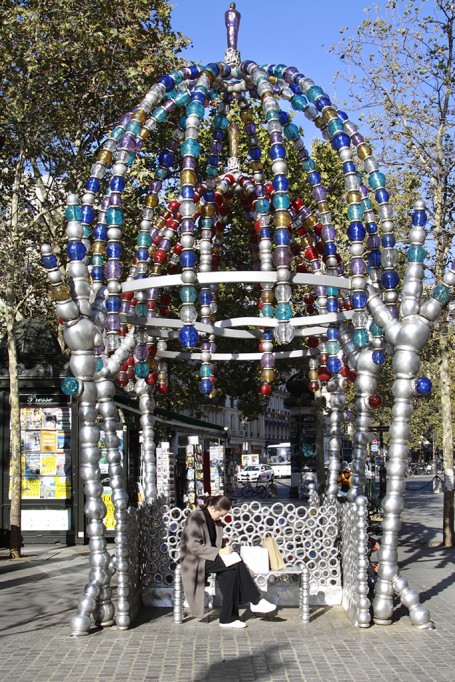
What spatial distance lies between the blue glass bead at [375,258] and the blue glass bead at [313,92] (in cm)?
184

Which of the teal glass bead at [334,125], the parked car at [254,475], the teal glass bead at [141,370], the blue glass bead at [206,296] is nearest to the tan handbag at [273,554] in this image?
the teal glass bead at [141,370]

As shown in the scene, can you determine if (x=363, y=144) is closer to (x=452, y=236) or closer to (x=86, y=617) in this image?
(x=86, y=617)

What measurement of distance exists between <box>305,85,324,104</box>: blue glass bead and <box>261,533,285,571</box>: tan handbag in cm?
500

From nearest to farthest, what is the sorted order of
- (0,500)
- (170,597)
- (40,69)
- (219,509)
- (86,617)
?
(86,617) < (219,509) < (170,597) < (40,69) < (0,500)

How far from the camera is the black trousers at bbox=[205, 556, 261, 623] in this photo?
9383 millimetres

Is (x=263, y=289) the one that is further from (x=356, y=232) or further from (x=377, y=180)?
(x=377, y=180)

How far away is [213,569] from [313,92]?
537cm

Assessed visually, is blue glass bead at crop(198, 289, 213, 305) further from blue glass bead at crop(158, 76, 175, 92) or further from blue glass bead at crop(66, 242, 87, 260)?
blue glass bead at crop(66, 242, 87, 260)

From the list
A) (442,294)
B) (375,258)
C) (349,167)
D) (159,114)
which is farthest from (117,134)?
(442,294)

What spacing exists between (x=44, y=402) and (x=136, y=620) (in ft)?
28.9

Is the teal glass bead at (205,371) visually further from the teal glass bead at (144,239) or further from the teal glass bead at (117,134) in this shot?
the teal glass bead at (117,134)

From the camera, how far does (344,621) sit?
963 centimetres

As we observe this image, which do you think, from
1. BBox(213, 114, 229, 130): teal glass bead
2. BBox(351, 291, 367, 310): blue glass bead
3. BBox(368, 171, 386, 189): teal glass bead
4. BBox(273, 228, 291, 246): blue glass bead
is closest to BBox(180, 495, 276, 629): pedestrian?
BBox(351, 291, 367, 310): blue glass bead

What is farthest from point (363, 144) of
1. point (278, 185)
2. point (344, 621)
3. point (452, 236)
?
point (452, 236)
